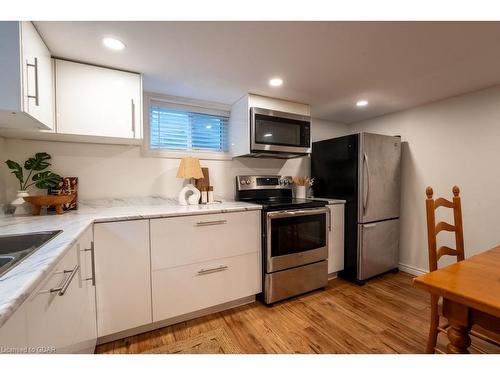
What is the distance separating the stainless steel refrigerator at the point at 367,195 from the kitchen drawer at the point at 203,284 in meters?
1.17

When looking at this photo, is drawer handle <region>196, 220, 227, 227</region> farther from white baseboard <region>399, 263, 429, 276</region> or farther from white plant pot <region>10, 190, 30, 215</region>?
white baseboard <region>399, 263, 429, 276</region>

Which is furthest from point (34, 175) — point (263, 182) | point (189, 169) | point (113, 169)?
point (263, 182)

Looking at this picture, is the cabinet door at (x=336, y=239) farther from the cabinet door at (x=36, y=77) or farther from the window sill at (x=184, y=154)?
the cabinet door at (x=36, y=77)

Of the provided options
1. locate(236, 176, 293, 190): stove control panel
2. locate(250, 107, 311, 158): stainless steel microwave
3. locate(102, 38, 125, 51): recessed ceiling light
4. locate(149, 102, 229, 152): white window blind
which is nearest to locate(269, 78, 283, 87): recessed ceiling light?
locate(250, 107, 311, 158): stainless steel microwave

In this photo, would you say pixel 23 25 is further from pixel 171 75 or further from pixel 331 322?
pixel 331 322

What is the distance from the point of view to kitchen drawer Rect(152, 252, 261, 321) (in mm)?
1648

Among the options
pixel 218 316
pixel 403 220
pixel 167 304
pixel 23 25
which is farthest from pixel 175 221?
pixel 403 220

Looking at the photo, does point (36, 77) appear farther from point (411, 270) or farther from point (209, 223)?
point (411, 270)

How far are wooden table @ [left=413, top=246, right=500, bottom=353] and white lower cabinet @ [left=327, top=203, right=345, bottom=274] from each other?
4.82 feet

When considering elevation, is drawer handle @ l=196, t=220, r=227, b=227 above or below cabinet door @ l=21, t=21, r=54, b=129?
below

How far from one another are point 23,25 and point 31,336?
1404 mm

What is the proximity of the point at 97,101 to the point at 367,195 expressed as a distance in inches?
102

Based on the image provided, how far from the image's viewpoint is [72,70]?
1.54m

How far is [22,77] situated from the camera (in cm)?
111
